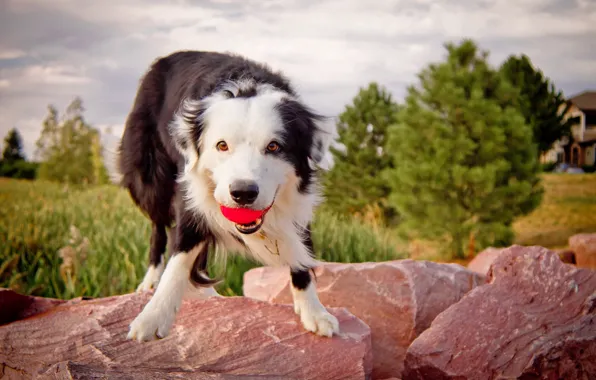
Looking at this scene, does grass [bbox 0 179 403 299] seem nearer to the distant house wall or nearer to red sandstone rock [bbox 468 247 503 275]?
red sandstone rock [bbox 468 247 503 275]

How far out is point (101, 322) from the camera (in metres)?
2.81

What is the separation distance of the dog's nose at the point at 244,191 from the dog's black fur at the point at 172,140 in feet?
1.17

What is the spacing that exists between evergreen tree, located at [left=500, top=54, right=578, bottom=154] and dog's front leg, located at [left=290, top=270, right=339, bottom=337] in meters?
9.27

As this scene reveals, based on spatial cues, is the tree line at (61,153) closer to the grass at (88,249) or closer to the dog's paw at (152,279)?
the grass at (88,249)

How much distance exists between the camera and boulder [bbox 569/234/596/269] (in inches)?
253

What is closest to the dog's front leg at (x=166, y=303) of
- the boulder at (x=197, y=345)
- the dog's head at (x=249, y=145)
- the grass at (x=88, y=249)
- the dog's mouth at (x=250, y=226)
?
the boulder at (x=197, y=345)

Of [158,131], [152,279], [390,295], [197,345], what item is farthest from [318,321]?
[158,131]

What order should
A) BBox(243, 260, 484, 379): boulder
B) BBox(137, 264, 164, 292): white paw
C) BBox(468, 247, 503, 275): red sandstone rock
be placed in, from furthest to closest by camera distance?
BBox(468, 247, 503, 275): red sandstone rock
BBox(137, 264, 164, 292): white paw
BBox(243, 260, 484, 379): boulder

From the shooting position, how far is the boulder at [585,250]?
6.42 m

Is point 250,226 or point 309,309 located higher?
point 250,226

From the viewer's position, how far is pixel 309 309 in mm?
2863

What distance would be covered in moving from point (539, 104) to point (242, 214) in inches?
Answer: 475

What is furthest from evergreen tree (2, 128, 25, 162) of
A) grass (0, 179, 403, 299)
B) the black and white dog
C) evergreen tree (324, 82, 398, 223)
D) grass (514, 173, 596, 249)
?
grass (514, 173, 596, 249)

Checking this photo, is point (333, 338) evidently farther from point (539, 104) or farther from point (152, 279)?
point (539, 104)
